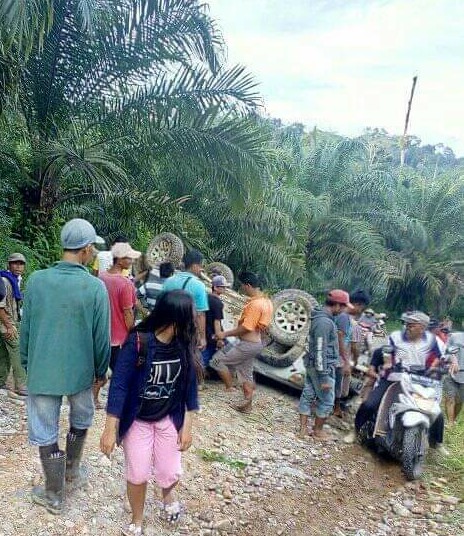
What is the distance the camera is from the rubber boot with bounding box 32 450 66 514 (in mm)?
2947

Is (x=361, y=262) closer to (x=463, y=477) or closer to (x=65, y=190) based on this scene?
(x=65, y=190)

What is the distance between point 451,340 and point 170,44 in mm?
5407

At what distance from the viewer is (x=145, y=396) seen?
111 inches

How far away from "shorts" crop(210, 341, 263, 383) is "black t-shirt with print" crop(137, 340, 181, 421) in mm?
2585

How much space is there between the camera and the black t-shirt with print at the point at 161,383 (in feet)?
9.20

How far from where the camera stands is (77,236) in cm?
289

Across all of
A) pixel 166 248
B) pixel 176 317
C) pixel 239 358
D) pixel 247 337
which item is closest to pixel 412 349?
pixel 247 337

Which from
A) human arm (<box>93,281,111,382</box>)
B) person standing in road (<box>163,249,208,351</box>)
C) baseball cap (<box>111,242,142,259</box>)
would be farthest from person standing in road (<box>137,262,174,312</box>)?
human arm (<box>93,281,111,382</box>)

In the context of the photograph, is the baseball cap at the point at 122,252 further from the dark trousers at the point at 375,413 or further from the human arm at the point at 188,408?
the dark trousers at the point at 375,413

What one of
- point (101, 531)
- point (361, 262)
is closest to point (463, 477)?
point (101, 531)

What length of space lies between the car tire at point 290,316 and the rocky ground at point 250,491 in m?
1.46

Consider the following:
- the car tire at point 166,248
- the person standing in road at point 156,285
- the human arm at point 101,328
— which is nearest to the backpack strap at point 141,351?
the human arm at point 101,328

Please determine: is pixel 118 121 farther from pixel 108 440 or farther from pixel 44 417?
pixel 108 440

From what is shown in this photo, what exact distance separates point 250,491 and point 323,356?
1.49 metres
